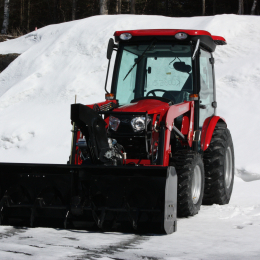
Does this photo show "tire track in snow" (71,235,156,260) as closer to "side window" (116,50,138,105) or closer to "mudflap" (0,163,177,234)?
"mudflap" (0,163,177,234)

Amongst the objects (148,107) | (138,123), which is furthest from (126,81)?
(138,123)

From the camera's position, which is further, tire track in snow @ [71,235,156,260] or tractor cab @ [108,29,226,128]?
tractor cab @ [108,29,226,128]

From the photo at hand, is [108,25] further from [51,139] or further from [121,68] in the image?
[121,68]

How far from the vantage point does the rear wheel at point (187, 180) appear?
500cm

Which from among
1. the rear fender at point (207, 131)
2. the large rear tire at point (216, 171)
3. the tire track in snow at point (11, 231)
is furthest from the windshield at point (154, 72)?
the tire track in snow at point (11, 231)

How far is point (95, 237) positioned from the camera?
14.3 ft

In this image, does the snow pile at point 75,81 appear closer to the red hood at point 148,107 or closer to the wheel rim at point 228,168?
the wheel rim at point 228,168

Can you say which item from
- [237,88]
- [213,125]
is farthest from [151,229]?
[237,88]

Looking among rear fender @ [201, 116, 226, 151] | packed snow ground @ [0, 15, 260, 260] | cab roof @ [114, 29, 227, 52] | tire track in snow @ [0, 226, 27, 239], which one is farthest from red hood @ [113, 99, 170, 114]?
tire track in snow @ [0, 226, 27, 239]

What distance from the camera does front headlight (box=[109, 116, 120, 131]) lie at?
212 inches

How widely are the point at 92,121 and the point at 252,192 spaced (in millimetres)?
3556

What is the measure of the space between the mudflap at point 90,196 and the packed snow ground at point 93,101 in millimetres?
172

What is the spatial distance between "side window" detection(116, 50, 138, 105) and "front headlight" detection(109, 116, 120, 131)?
2.99 feet

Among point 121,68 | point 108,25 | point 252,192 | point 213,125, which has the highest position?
point 108,25
